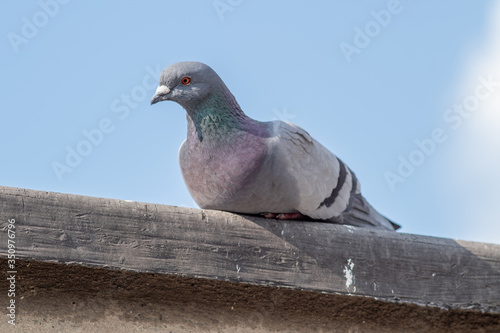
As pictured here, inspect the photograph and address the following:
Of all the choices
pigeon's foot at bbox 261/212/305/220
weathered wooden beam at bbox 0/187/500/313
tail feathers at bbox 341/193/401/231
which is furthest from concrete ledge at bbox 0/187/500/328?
tail feathers at bbox 341/193/401/231

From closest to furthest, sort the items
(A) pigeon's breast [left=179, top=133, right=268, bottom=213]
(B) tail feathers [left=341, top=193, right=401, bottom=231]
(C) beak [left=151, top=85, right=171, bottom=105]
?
(A) pigeon's breast [left=179, top=133, right=268, bottom=213]
(C) beak [left=151, top=85, right=171, bottom=105]
(B) tail feathers [left=341, top=193, right=401, bottom=231]

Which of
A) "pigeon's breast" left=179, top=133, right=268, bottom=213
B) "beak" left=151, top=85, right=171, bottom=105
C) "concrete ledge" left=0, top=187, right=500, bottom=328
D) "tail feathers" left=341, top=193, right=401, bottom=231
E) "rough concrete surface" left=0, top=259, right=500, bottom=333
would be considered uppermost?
"beak" left=151, top=85, right=171, bottom=105

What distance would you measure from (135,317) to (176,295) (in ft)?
0.53

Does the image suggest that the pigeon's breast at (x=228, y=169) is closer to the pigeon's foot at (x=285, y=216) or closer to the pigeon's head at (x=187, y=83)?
the pigeon's foot at (x=285, y=216)

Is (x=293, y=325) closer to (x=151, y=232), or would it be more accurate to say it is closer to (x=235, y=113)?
(x=151, y=232)

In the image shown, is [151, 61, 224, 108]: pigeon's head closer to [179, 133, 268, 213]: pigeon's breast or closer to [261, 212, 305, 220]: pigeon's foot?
[179, 133, 268, 213]: pigeon's breast

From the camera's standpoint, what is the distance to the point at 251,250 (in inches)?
85.7

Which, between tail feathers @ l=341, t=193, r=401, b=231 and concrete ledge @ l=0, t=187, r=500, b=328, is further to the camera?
tail feathers @ l=341, t=193, r=401, b=231

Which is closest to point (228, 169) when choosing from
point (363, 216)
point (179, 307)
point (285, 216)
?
point (285, 216)

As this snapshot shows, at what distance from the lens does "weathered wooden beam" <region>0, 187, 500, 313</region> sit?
6.41 ft

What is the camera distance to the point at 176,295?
7.00ft

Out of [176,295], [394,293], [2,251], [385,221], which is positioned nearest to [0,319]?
[2,251]

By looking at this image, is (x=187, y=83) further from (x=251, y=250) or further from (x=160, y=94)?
(x=251, y=250)

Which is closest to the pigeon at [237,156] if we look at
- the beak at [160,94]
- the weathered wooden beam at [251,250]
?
the beak at [160,94]
